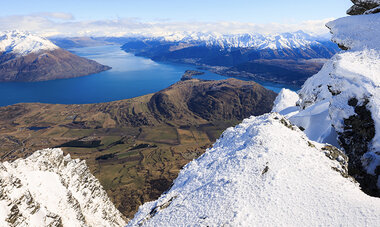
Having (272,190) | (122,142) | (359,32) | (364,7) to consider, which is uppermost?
(364,7)

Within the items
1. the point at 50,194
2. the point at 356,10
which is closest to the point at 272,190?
the point at 50,194

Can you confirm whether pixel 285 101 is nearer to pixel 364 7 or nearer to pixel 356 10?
pixel 356 10

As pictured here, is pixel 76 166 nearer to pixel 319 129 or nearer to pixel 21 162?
pixel 21 162

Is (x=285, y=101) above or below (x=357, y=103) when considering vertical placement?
below

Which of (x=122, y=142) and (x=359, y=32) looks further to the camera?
(x=122, y=142)

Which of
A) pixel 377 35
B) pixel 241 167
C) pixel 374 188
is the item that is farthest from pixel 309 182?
pixel 377 35

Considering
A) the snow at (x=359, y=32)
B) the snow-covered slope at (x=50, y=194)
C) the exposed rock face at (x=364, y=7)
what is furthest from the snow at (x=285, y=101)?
the snow-covered slope at (x=50, y=194)

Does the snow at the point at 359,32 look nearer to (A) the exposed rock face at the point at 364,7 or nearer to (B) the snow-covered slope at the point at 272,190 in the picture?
(A) the exposed rock face at the point at 364,7
